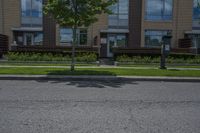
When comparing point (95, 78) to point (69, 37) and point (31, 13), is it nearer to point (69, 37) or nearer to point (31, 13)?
point (69, 37)

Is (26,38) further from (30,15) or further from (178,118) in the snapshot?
(178,118)

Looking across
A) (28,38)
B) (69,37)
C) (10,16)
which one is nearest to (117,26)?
(69,37)

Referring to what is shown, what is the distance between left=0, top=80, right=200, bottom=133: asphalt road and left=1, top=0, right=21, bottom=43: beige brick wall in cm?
2320

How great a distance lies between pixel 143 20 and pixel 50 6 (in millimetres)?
18759

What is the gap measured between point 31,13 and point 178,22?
17431 mm

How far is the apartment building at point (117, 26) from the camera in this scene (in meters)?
31.5

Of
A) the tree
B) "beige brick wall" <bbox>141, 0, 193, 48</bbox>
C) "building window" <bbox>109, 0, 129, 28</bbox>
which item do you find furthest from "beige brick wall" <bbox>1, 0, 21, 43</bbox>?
the tree

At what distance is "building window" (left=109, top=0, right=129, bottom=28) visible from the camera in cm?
3234

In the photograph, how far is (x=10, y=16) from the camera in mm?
31516

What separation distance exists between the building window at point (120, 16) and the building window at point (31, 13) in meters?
8.57

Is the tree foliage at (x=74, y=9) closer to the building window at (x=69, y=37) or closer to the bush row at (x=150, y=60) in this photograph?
the bush row at (x=150, y=60)

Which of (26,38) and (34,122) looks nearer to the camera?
(34,122)

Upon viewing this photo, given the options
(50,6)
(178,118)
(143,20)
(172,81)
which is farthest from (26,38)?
(178,118)

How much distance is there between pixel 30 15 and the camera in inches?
1259
